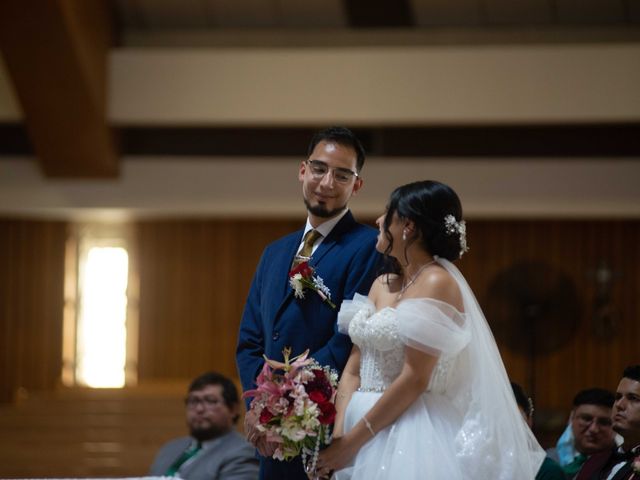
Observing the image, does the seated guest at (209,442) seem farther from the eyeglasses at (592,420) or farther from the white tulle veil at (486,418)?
the white tulle veil at (486,418)

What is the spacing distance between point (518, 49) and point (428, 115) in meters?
1.02

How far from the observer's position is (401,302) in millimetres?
3059

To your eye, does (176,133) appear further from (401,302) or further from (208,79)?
(401,302)

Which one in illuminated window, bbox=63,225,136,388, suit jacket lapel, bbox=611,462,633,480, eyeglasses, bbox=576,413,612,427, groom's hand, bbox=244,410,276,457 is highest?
illuminated window, bbox=63,225,136,388

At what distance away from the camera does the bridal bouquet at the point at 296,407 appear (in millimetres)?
2965

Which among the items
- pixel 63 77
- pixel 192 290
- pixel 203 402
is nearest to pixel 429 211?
pixel 203 402

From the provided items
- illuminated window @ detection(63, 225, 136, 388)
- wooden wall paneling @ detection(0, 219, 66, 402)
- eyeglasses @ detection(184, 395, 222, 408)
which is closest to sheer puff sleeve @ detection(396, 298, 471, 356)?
eyeglasses @ detection(184, 395, 222, 408)

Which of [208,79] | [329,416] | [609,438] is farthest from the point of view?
[208,79]

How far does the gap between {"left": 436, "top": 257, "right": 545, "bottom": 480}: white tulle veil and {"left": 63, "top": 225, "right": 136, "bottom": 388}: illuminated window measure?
9.18 metres

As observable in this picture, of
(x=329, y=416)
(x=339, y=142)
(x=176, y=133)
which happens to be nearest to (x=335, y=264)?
(x=339, y=142)

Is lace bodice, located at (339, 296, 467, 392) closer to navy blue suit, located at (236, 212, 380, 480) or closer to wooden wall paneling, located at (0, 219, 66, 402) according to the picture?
navy blue suit, located at (236, 212, 380, 480)

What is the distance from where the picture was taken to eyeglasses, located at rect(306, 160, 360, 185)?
11.1 ft

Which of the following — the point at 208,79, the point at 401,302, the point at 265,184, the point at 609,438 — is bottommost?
the point at 609,438

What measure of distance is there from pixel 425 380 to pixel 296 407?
0.37m
